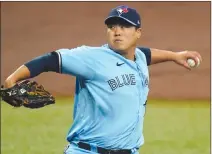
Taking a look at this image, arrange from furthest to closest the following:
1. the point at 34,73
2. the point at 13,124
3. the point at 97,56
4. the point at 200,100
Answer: the point at 200,100 < the point at 13,124 < the point at 97,56 < the point at 34,73

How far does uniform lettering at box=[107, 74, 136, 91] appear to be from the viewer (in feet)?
14.2

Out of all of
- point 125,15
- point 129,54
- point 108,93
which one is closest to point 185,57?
point 129,54

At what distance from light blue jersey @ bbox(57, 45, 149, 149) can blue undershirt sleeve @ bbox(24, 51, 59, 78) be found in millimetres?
139

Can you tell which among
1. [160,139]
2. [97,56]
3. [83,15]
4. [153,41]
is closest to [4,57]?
[83,15]

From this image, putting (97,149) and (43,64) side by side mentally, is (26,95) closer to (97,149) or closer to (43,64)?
(43,64)

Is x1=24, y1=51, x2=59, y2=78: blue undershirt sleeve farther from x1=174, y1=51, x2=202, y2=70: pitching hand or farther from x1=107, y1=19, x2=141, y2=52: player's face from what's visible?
x1=174, y1=51, x2=202, y2=70: pitching hand

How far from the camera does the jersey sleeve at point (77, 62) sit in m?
4.18

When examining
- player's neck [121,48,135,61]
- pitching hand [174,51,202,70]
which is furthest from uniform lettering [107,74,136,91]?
pitching hand [174,51,202,70]

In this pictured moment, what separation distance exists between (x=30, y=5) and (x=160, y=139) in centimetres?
696

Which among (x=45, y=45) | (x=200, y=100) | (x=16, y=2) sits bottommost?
(x=200, y=100)

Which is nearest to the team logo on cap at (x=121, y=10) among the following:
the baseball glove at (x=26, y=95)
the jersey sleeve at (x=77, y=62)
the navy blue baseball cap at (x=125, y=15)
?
the navy blue baseball cap at (x=125, y=15)

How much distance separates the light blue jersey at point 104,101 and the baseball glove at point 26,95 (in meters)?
0.26

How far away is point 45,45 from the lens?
617 inches

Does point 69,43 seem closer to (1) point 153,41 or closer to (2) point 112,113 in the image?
(1) point 153,41
